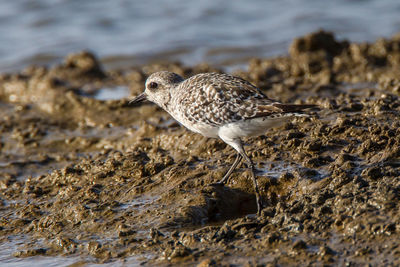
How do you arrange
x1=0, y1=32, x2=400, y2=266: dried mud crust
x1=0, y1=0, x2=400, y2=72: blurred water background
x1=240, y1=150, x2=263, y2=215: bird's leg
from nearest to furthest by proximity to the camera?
x1=0, y1=32, x2=400, y2=266: dried mud crust, x1=240, y1=150, x2=263, y2=215: bird's leg, x1=0, y1=0, x2=400, y2=72: blurred water background

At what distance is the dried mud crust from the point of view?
507 centimetres

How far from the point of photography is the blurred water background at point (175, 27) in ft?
47.3

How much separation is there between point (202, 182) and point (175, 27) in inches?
396

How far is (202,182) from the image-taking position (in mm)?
6562

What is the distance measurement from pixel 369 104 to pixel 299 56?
413 cm

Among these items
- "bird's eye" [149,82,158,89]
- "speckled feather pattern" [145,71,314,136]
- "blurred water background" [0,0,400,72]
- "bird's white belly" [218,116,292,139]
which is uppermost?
"blurred water background" [0,0,400,72]

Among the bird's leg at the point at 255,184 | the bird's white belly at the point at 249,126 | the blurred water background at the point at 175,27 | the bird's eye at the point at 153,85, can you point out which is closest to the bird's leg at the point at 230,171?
the bird's leg at the point at 255,184

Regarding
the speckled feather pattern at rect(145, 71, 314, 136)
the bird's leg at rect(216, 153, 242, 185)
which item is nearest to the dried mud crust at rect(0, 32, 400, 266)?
the bird's leg at rect(216, 153, 242, 185)

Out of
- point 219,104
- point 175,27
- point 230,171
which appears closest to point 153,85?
point 219,104

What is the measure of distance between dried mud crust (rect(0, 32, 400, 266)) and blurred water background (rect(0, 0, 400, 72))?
398 cm

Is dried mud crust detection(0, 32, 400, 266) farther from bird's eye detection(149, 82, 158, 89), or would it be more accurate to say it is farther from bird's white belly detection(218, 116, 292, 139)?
bird's eye detection(149, 82, 158, 89)

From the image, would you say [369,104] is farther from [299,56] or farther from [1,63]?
[1,63]

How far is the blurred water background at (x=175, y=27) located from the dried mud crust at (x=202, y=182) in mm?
3977

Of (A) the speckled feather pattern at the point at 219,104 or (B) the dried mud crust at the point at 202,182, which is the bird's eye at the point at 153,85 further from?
(B) the dried mud crust at the point at 202,182
